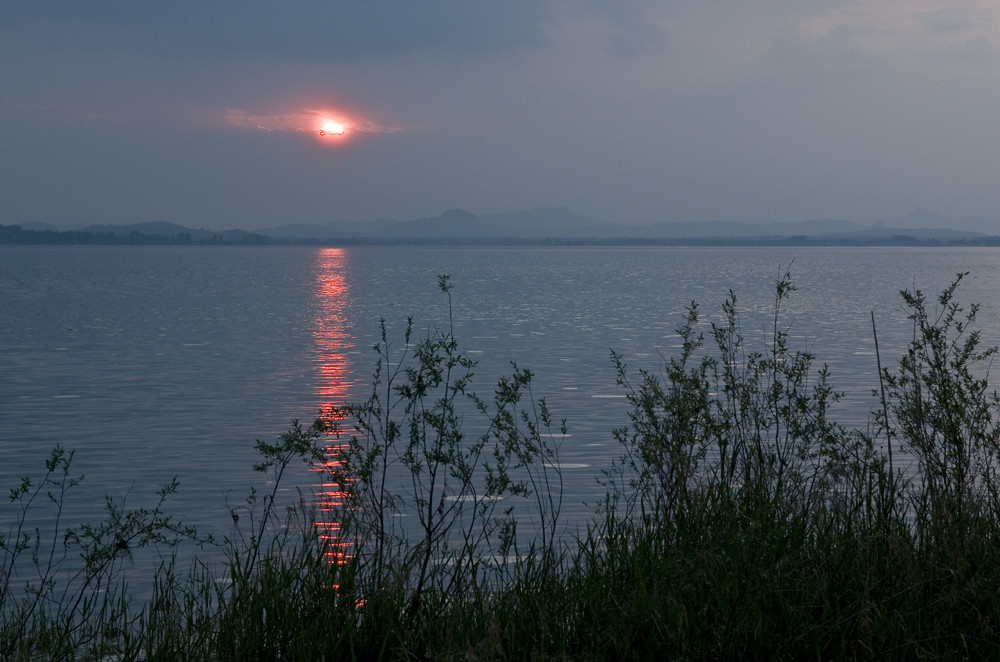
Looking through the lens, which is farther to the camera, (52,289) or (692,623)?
(52,289)

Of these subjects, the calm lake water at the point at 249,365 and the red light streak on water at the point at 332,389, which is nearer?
the red light streak on water at the point at 332,389

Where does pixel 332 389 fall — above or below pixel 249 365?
above

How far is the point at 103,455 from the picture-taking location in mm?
19375

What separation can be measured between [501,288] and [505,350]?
55878mm

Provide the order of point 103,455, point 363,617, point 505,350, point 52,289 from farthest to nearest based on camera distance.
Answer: point 52,289, point 505,350, point 103,455, point 363,617

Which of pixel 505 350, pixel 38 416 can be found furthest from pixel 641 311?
pixel 38 416

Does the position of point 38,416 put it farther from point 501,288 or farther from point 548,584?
point 501,288

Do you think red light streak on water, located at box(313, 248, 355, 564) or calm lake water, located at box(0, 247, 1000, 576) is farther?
calm lake water, located at box(0, 247, 1000, 576)

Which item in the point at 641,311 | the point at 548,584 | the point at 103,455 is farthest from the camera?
the point at 641,311

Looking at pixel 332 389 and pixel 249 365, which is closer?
pixel 332 389

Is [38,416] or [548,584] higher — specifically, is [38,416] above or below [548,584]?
below

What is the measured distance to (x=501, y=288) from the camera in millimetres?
93500

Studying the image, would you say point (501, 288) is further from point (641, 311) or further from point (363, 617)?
point (363, 617)

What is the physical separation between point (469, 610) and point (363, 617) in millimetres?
698
